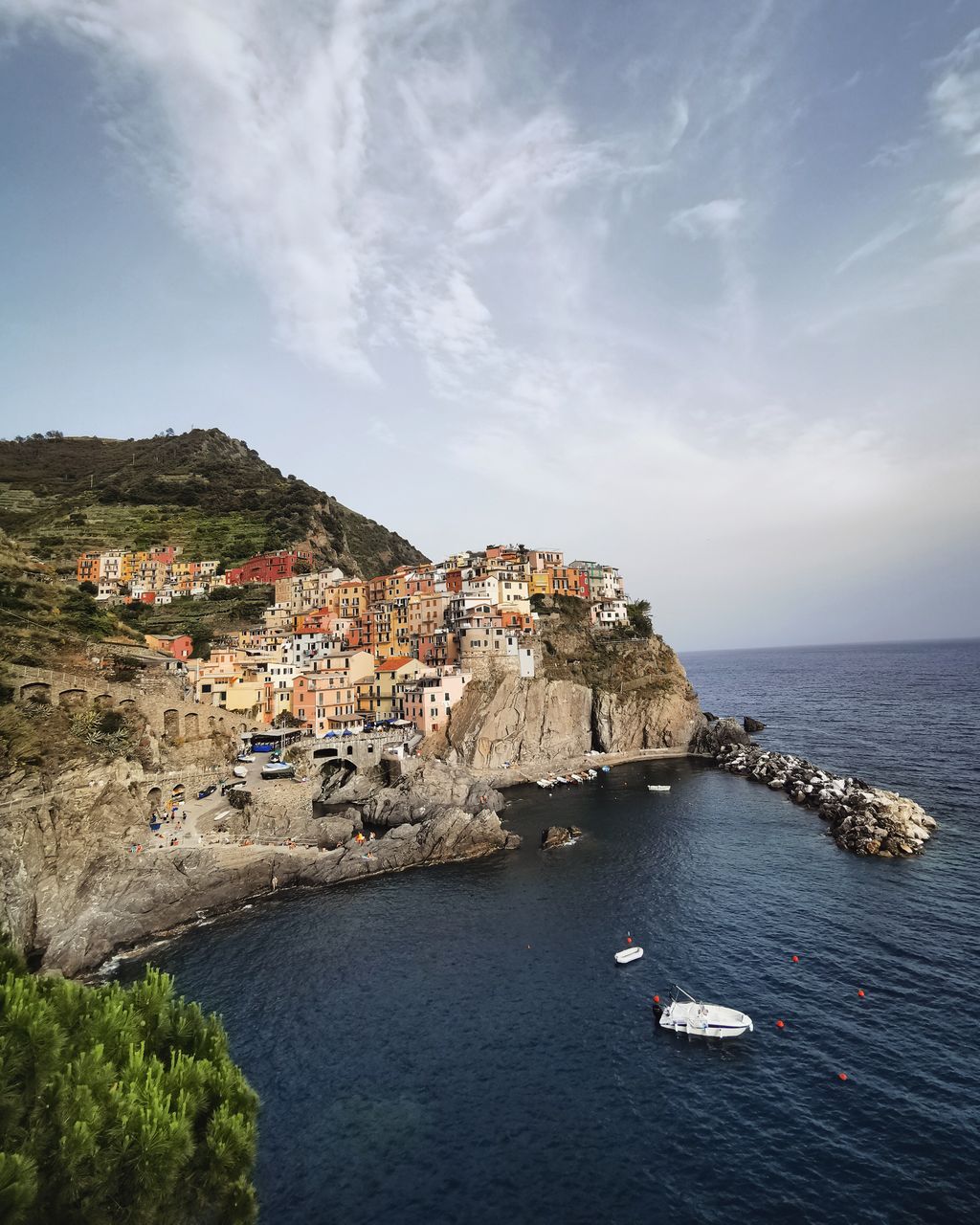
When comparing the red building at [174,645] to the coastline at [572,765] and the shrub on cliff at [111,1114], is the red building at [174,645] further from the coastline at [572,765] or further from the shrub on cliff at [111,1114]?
the shrub on cliff at [111,1114]

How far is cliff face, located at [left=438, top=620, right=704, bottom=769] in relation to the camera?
8031 cm

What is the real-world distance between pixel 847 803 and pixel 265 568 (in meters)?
101

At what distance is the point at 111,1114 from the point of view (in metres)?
12.0

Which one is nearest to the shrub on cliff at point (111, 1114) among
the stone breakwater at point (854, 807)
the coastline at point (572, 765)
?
the stone breakwater at point (854, 807)

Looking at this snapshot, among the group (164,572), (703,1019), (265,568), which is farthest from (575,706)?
(164,572)

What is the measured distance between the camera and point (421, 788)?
6469 cm

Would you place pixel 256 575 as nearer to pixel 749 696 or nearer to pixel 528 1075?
pixel 528 1075

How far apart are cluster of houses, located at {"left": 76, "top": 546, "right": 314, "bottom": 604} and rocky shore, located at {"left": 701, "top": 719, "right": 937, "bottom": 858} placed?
85.5 m

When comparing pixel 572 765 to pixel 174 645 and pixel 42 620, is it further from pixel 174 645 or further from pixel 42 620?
pixel 42 620

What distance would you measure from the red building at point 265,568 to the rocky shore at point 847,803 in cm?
8273

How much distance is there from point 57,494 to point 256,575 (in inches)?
3019

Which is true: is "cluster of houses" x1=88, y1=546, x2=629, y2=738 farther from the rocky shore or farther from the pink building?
the rocky shore

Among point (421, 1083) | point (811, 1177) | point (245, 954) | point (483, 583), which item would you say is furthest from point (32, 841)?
point (483, 583)

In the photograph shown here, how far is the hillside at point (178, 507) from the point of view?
129375mm
